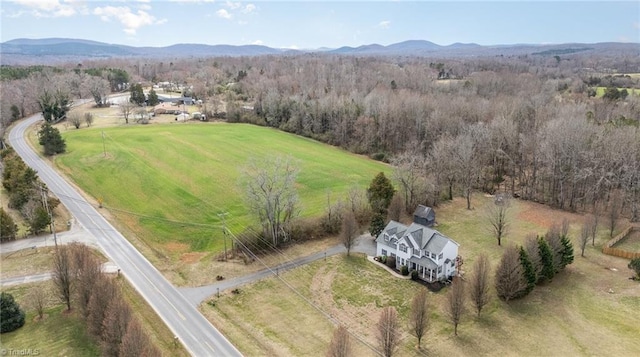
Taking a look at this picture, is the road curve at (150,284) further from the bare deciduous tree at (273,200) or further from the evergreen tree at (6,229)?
the bare deciduous tree at (273,200)

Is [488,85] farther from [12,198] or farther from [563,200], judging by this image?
[12,198]

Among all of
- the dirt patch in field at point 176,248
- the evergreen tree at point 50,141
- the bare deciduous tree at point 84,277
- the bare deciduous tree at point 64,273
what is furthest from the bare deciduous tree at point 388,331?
the evergreen tree at point 50,141

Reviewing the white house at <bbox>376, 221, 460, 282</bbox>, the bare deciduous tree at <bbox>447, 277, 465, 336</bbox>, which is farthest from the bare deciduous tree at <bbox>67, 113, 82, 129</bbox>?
the bare deciduous tree at <bbox>447, 277, 465, 336</bbox>

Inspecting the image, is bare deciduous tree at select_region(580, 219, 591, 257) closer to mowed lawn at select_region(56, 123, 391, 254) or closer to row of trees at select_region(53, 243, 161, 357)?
mowed lawn at select_region(56, 123, 391, 254)

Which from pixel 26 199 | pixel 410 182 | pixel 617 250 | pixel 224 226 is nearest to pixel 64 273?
pixel 224 226

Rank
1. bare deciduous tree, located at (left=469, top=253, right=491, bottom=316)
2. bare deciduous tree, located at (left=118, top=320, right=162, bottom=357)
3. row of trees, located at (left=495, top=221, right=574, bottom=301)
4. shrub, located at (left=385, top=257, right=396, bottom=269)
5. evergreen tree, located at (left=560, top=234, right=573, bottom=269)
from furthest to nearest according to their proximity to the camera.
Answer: shrub, located at (left=385, top=257, right=396, bottom=269), evergreen tree, located at (left=560, top=234, right=573, bottom=269), row of trees, located at (left=495, top=221, right=574, bottom=301), bare deciduous tree, located at (left=469, top=253, right=491, bottom=316), bare deciduous tree, located at (left=118, top=320, right=162, bottom=357)
